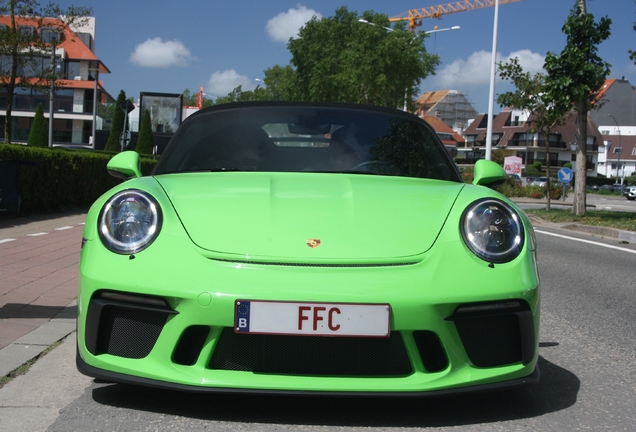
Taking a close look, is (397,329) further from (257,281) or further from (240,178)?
(240,178)

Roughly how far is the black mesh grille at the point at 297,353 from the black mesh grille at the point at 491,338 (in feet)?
0.82

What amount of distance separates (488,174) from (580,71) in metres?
17.7

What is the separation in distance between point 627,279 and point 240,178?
19.5 feet

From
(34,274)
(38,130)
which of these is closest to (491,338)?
(34,274)

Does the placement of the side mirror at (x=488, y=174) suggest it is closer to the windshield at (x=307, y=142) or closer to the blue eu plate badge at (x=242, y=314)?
the windshield at (x=307, y=142)

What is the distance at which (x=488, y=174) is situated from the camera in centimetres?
381

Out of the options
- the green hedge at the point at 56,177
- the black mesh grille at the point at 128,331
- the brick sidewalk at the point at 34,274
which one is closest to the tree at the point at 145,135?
the green hedge at the point at 56,177

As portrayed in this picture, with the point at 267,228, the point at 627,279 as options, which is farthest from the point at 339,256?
the point at 627,279

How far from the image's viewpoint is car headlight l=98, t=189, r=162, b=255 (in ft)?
9.12

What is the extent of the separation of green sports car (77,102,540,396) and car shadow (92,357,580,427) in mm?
229

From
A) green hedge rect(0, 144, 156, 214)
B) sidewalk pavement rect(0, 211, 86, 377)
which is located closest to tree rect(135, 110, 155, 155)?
green hedge rect(0, 144, 156, 214)

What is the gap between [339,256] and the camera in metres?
2.72

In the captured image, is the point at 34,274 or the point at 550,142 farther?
the point at 550,142

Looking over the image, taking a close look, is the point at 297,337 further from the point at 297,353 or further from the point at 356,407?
the point at 356,407
